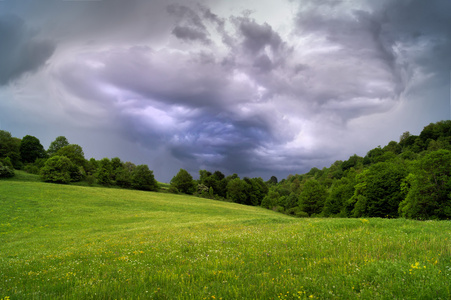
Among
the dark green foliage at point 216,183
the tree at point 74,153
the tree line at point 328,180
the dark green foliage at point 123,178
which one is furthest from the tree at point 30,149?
the dark green foliage at point 216,183

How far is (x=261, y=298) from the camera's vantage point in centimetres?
511

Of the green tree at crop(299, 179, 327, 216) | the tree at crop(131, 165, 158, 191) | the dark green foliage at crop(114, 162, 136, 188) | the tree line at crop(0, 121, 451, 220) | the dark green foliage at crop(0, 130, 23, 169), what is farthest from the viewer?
the tree at crop(131, 165, 158, 191)

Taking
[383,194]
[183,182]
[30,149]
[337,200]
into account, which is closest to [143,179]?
[183,182]

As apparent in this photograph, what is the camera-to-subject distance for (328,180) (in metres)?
132

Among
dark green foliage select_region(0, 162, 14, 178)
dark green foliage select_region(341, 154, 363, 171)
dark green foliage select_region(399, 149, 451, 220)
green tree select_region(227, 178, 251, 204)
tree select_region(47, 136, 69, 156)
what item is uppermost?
dark green foliage select_region(341, 154, 363, 171)

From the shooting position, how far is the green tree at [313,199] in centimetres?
8194

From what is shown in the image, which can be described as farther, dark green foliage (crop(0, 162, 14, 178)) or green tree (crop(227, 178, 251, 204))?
green tree (crop(227, 178, 251, 204))

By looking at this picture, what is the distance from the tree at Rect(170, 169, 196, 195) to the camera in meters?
109

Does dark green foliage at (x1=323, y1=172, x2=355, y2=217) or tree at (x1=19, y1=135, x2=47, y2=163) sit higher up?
tree at (x1=19, y1=135, x2=47, y2=163)

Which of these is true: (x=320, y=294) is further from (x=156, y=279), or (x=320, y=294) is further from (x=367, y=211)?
(x=367, y=211)

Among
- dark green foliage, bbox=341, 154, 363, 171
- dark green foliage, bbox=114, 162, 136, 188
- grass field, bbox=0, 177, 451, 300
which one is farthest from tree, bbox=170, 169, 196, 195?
dark green foliage, bbox=341, 154, 363, 171

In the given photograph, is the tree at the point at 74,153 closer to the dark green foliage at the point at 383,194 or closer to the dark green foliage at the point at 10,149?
the dark green foliage at the point at 10,149

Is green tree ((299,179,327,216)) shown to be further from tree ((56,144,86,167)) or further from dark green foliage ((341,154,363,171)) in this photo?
tree ((56,144,86,167))

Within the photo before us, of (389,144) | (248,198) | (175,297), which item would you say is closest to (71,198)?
(175,297)
